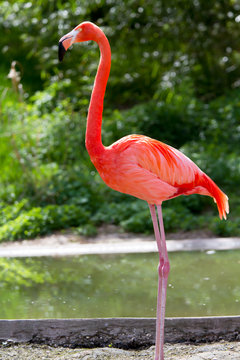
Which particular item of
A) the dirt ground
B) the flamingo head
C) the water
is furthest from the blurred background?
the flamingo head

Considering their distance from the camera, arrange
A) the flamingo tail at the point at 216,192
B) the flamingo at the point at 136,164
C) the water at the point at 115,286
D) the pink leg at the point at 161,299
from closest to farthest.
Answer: the pink leg at the point at 161,299 < the flamingo at the point at 136,164 < the flamingo tail at the point at 216,192 < the water at the point at 115,286

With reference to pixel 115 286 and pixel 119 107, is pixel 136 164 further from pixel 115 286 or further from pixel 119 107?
pixel 119 107

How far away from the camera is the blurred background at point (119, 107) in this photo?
7273 millimetres

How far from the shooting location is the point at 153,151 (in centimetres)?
322

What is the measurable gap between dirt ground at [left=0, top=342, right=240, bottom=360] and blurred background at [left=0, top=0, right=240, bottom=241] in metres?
3.44

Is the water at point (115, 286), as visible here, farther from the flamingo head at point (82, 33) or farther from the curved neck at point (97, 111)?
the flamingo head at point (82, 33)

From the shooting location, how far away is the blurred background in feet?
23.9

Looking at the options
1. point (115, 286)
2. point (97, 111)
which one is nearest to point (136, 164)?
point (97, 111)

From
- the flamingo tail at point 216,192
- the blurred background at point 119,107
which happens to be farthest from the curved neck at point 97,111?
the blurred background at point 119,107

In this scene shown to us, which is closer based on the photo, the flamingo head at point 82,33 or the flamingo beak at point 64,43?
the flamingo beak at point 64,43

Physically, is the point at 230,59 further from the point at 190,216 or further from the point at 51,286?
the point at 51,286

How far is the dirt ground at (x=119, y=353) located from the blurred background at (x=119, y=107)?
3.44 metres

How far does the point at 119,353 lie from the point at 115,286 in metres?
1.58

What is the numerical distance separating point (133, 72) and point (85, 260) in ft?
21.3
